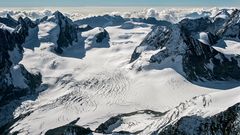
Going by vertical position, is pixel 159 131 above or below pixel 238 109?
below

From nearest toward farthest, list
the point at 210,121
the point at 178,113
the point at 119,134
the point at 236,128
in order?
the point at 236,128 < the point at 210,121 < the point at 119,134 < the point at 178,113

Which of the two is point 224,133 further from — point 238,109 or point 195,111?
point 195,111

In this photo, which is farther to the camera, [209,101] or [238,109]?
[209,101]

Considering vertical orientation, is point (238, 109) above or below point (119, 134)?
above

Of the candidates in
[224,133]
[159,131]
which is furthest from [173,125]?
[224,133]

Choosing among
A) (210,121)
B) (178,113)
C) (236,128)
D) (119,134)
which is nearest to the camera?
(236,128)

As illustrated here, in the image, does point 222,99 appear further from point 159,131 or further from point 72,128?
point 72,128

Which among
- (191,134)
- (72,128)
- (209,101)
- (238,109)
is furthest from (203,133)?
(72,128)

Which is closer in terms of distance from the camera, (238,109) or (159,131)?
(238,109)
